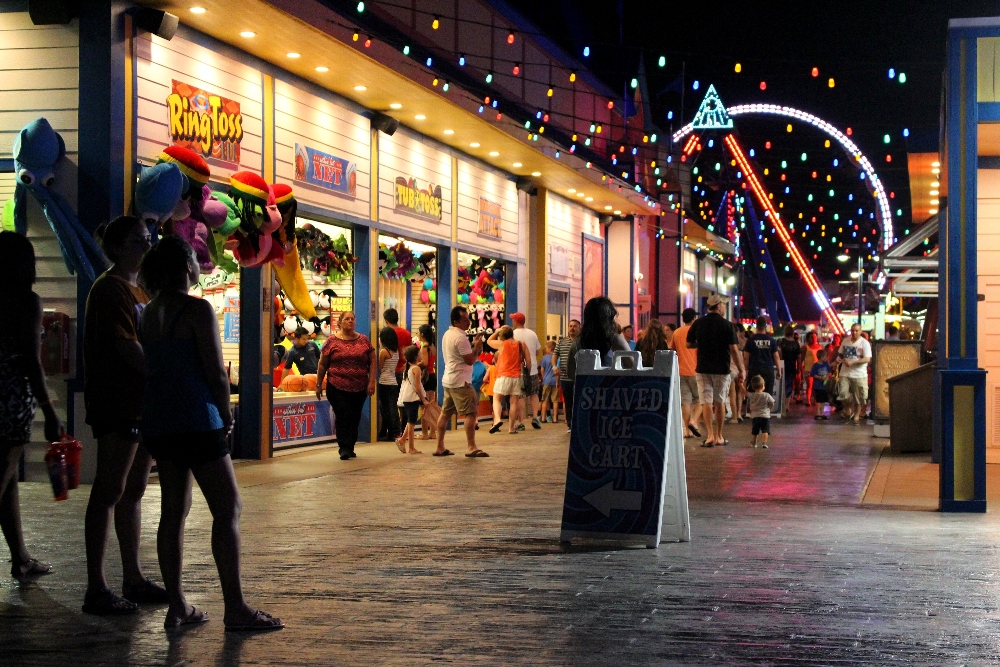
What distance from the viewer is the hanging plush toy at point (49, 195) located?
38.5 feet

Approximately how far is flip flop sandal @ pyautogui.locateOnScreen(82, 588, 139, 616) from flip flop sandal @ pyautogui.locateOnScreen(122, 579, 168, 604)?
219 millimetres

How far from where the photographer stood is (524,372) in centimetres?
2011

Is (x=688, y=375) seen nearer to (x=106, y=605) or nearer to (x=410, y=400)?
(x=410, y=400)

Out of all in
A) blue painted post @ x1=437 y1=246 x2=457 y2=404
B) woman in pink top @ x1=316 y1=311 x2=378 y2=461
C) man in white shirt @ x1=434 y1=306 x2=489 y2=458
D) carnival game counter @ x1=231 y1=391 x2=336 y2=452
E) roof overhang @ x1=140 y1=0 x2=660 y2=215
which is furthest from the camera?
blue painted post @ x1=437 y1=246 x2=457 y2=404

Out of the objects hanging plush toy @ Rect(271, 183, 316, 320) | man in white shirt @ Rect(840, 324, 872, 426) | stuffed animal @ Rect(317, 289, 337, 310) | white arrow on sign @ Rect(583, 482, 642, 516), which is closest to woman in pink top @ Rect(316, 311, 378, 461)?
hanging plush toy @ Rect(271, 183, 316, 320)

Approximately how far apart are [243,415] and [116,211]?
3560 millimetres

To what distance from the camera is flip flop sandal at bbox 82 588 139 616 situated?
20.1ft

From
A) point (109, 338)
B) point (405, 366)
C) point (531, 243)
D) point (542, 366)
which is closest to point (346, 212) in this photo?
point (405, 366)

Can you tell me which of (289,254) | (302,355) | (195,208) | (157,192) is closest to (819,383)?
(302,355)

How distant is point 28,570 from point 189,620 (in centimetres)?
161

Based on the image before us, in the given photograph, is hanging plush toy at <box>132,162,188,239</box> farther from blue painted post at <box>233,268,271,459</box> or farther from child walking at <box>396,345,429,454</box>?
child walking at <box>396,345,429,454</box>

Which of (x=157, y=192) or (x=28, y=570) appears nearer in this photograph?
(x=28, y=570)

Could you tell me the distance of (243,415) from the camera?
48.9ft

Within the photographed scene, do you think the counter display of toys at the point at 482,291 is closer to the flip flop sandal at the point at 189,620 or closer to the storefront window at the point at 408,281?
the storefront window at the point at 408,281
